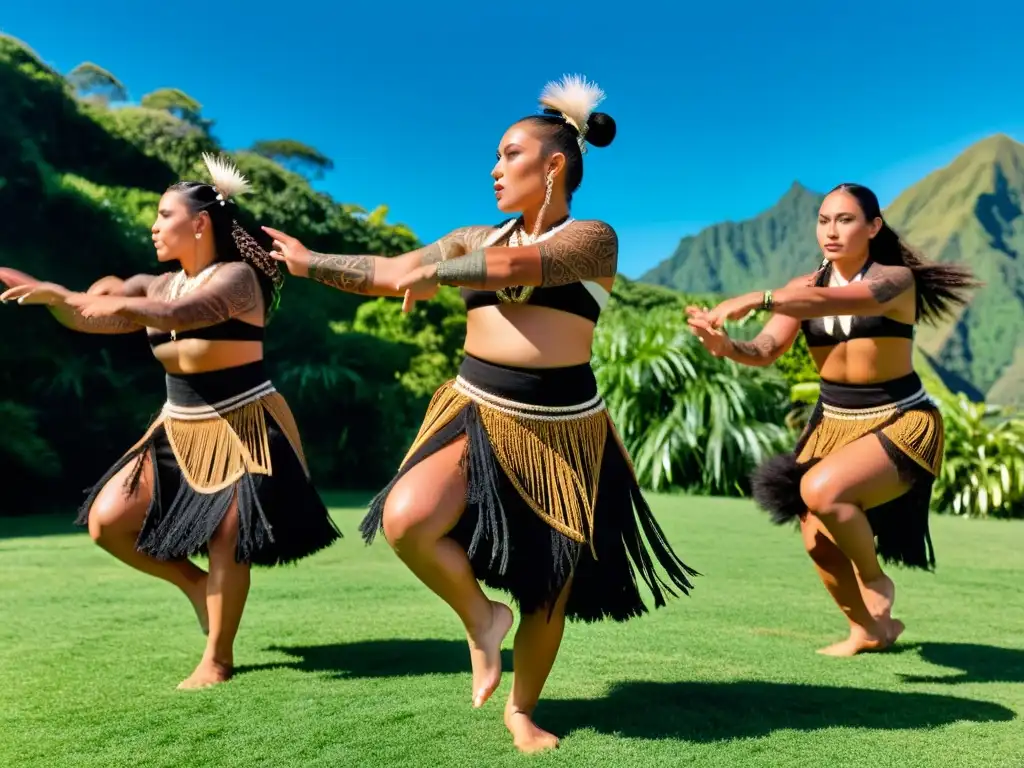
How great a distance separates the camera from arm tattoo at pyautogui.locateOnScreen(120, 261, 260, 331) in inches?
108

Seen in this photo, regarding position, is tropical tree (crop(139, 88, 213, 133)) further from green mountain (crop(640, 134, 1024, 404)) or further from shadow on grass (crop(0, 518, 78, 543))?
shadow on grass (crop(0, 518, 78, 543))

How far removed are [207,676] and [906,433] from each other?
2.44 m

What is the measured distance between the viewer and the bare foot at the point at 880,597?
332 centimetres

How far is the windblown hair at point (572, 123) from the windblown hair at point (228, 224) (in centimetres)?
117

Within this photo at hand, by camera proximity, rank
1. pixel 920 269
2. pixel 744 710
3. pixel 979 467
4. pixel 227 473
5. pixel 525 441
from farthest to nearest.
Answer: pixel 979 467 < pixel 920 269 < pixel 227 473 < pixel 744 710 < pixel 525 441

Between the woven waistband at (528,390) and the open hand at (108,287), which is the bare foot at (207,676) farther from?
the open hand at (108,287)

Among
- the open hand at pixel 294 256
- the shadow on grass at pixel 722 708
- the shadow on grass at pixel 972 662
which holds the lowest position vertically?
the shadow on grass at pixel 722 708

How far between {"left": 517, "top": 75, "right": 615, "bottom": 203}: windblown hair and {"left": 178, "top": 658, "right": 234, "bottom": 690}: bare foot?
176 centimetres

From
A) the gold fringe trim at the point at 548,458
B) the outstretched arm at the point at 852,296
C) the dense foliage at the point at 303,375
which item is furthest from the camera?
the dense foliage at the point at 303,375

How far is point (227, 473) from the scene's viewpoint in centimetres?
306

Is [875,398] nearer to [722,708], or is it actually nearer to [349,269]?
[722,708]

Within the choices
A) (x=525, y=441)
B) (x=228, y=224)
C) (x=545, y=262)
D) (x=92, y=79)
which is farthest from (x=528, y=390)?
(x=92, y=79)

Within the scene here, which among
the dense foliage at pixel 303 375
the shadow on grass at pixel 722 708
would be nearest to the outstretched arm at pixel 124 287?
the shadow on grass at pixel 722 708

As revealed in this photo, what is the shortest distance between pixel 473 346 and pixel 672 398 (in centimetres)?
779
